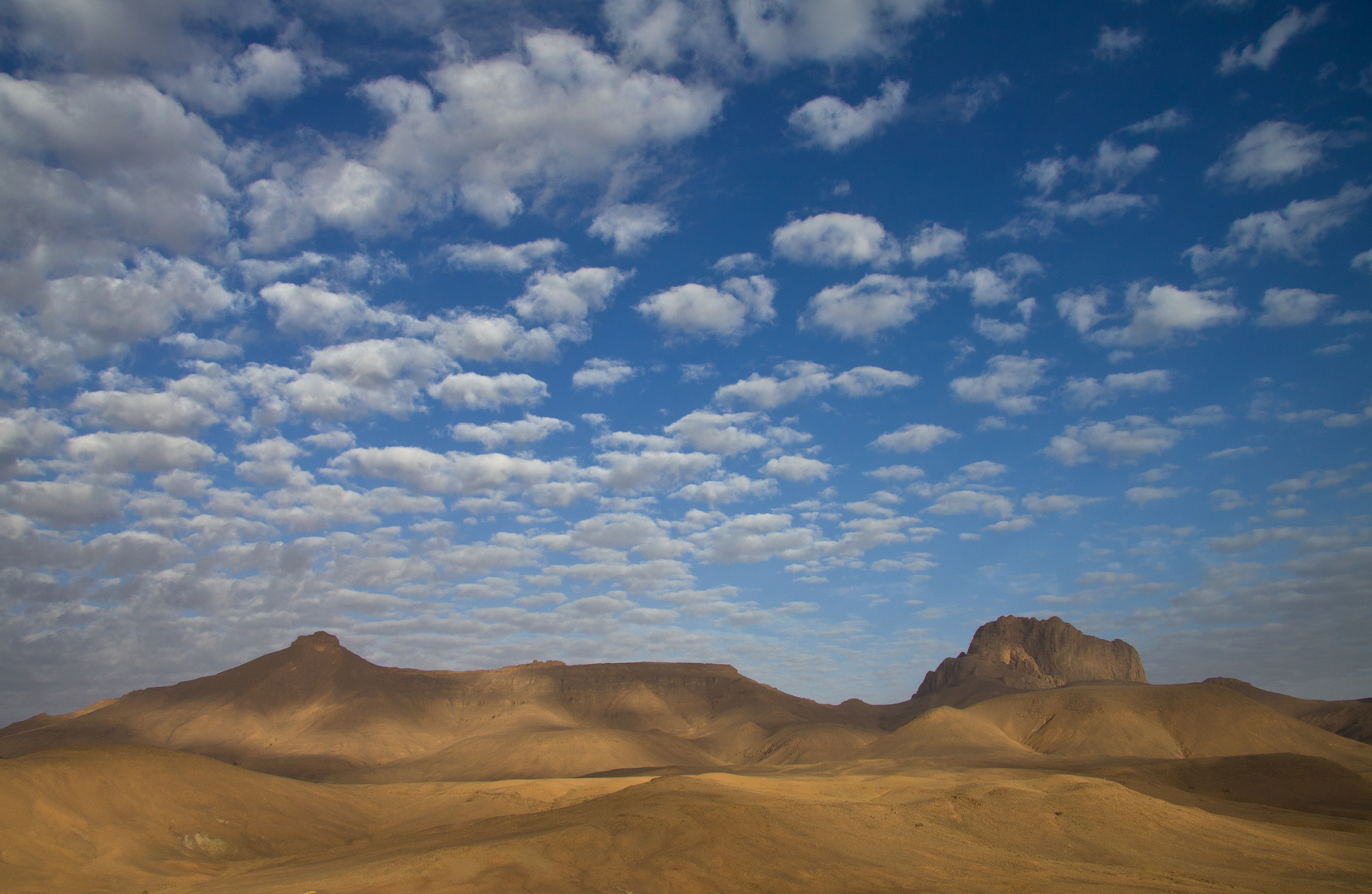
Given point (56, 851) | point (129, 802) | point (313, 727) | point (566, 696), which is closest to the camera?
point (56, 851)

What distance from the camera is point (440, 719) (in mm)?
118688

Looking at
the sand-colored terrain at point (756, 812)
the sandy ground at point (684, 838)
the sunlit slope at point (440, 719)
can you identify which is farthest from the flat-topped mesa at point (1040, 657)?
the sandy ground at point (684, 838)

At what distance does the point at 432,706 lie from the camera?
12231 centimetres

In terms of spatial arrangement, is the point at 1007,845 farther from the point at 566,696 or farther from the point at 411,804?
the point at 566,696

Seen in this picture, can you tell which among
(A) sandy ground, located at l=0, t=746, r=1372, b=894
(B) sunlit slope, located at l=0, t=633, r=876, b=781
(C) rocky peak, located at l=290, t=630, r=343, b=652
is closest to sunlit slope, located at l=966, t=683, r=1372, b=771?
(A) sandy ground, located at l=0, t=746, r=1372, b=894

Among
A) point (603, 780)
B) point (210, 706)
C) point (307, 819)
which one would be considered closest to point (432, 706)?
point (210, 706)

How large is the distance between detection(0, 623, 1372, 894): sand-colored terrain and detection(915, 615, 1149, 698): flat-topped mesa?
152 feet

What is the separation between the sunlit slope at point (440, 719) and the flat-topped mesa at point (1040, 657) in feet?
54.8

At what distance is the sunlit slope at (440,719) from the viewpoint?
89.1 meters

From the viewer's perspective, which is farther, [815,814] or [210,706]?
[210,706]

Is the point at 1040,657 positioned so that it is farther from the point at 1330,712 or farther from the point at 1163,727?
the point at 1163,727

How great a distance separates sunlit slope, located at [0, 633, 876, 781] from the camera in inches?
3509

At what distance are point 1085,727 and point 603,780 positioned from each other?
45414mm

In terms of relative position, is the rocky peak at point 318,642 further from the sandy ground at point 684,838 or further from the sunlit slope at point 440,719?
the sandy ground at point 684,838
